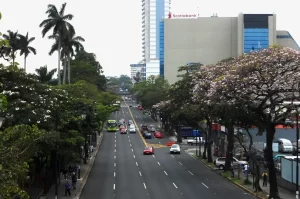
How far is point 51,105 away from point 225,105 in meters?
12.0

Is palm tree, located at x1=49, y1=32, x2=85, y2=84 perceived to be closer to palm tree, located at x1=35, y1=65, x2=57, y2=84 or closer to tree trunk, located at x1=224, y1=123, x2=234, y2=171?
palm tree, located at x1=35, y1=65, x2=57, y2=84

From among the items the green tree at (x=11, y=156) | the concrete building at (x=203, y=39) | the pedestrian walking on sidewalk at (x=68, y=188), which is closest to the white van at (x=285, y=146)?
the pedestrian walking on sidewalk at (x=68, y=188)

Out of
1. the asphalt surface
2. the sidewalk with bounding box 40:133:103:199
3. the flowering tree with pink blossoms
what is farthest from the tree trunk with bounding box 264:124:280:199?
the sidewalk with bounding box 40:133:103:199

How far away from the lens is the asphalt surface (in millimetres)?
36747

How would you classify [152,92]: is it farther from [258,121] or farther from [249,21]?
[258,121]

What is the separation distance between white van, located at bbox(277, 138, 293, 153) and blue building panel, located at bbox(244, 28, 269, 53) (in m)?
75.5

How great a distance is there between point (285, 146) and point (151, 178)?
76.2 feet

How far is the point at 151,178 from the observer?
45.1 metres

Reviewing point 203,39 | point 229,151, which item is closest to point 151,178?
point 229,151

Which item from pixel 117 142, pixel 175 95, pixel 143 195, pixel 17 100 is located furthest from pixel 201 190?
pixel 117 142

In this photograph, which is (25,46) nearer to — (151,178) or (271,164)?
(151,178)

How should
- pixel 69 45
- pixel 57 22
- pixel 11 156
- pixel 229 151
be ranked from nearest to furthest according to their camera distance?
1. pixel 11 156
2. pixel 229 151
3. pixel 57 22
4. pixel 69 45

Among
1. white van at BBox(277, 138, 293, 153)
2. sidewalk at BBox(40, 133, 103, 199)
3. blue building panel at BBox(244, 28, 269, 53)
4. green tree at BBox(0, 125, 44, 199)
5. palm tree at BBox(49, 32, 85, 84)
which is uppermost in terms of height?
blue building panel at BBox(244, 28, 269, 53)

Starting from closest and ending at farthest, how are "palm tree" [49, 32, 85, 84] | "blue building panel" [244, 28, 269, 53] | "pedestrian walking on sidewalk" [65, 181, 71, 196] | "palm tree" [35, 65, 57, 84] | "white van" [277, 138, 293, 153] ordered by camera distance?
"pedestrian walking on sidewalk" [65, 181, 71, 196] → "white van" [277, 138, 293, 153] → "palm tree" [49, 32, 85, 84] → "palm tree" [35, 65, 57, 84] → "blue building panel" [244, 28, 269, 53]
